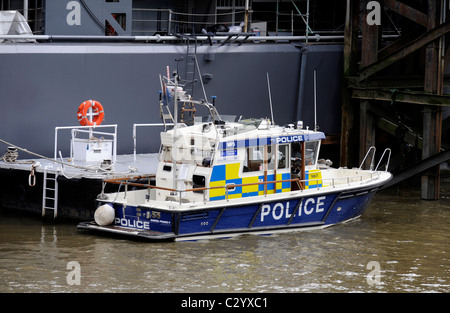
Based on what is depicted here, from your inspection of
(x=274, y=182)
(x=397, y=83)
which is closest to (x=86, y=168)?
(x=274, y=182)

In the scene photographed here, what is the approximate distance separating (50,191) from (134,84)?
12.6 ft

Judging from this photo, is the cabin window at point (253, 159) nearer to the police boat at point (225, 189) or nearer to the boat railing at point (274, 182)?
the police boat at point (225, 189)

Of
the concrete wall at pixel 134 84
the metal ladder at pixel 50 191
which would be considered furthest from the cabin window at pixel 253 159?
the concrete wall at pixel 134 84

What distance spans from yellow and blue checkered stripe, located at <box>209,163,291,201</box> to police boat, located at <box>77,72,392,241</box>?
0.7 inches

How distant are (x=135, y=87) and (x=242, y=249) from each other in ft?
21.6

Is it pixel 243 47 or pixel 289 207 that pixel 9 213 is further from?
pixel 243 47

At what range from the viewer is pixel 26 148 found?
65.1 ft

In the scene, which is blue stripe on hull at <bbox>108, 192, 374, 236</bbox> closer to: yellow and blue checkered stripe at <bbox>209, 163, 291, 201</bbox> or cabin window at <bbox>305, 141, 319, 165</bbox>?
yellow and blue checkered stripe at <bbox>209, 163, 291, 201</bbox>

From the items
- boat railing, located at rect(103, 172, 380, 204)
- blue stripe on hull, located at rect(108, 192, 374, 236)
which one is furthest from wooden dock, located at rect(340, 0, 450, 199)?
blue stripe on hull, located at rect(108, 192, 374, 236)

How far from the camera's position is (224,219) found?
667 inches

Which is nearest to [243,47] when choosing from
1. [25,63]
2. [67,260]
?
[25,63]

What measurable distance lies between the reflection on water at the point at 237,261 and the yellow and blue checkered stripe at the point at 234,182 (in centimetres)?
86

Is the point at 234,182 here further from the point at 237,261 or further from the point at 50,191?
the point at 50,191

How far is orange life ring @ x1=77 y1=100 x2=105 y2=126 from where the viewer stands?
1952 centimetres
